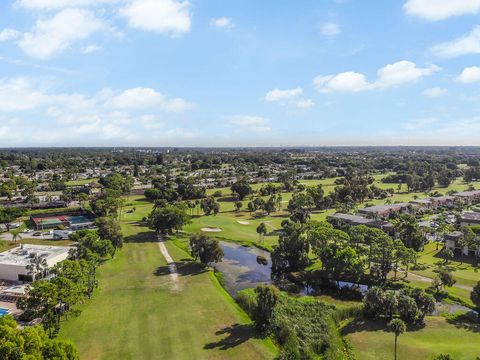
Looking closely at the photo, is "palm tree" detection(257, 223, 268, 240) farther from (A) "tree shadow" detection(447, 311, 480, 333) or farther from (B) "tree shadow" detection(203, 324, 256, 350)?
(A) "tree shadow" detection(447, 311, 480, 333)

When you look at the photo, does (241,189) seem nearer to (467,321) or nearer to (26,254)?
(26,254)

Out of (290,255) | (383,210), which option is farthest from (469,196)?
(290,255)

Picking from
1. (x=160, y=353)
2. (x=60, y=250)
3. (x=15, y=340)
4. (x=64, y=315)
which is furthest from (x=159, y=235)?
(x=15, y=340)

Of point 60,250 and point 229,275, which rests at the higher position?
point 60,250

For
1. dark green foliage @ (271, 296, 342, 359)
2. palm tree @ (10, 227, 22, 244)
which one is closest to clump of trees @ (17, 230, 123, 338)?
dark green foliage @ (271, 296, 342, 359)

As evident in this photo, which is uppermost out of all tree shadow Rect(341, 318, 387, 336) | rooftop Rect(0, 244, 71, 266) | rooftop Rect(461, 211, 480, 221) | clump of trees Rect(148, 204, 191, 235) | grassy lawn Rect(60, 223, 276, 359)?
clump of trees Rect(148, 204, 191, 235)

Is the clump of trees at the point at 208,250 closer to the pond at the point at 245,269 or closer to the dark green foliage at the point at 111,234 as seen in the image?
the pond at the point at 245,269

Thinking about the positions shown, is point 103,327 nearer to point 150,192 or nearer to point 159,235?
point 159,235
